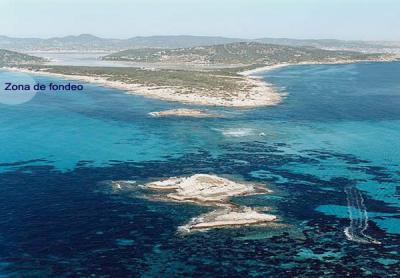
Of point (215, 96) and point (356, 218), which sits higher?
point (215, 96)

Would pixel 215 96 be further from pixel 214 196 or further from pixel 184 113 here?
pixel 214 196

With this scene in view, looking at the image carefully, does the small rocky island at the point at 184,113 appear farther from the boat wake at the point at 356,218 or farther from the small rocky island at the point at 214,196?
the boat wake at the point at 356,218

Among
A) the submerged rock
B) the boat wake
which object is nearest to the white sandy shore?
the boat wake

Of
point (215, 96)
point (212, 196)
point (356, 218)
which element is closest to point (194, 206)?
point (212, 196)

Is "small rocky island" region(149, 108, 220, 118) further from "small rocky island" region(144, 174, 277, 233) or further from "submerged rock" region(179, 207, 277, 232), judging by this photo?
"submerged rock" region(179, 207, 277, 232)

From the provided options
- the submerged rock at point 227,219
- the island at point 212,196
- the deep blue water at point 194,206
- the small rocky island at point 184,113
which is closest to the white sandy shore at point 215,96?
the deep blue water at point 194,206

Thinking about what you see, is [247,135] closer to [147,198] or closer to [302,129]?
[302,129]
